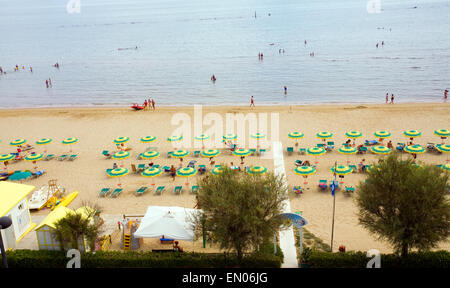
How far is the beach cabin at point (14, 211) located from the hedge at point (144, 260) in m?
2.00

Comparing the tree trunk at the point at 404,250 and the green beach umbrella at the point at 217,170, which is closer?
the tree trunk at the point at 404,250

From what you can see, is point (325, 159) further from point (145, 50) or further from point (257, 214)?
point (145, 50)

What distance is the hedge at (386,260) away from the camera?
11141 mm

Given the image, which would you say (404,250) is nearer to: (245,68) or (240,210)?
(240,210)

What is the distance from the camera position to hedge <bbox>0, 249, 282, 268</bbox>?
1170 cm

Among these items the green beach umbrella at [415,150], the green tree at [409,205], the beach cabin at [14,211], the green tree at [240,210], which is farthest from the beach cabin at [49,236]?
the green beach umbrella at [415,150]

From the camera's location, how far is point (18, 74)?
72.2 meters

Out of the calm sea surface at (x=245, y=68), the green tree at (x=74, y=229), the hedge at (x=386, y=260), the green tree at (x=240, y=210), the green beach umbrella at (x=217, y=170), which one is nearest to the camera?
the green tree at (x=240, y=210)

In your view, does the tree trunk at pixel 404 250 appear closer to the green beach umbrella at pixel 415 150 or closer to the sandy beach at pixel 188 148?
the sandy beach at pixel 188 148

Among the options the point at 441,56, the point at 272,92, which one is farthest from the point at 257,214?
the point at 441,56

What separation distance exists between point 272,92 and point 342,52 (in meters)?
31.3

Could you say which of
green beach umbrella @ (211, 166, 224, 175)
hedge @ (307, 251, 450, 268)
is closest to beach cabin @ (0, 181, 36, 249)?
green beach umbrella @ (211, 166, 224, 175)
